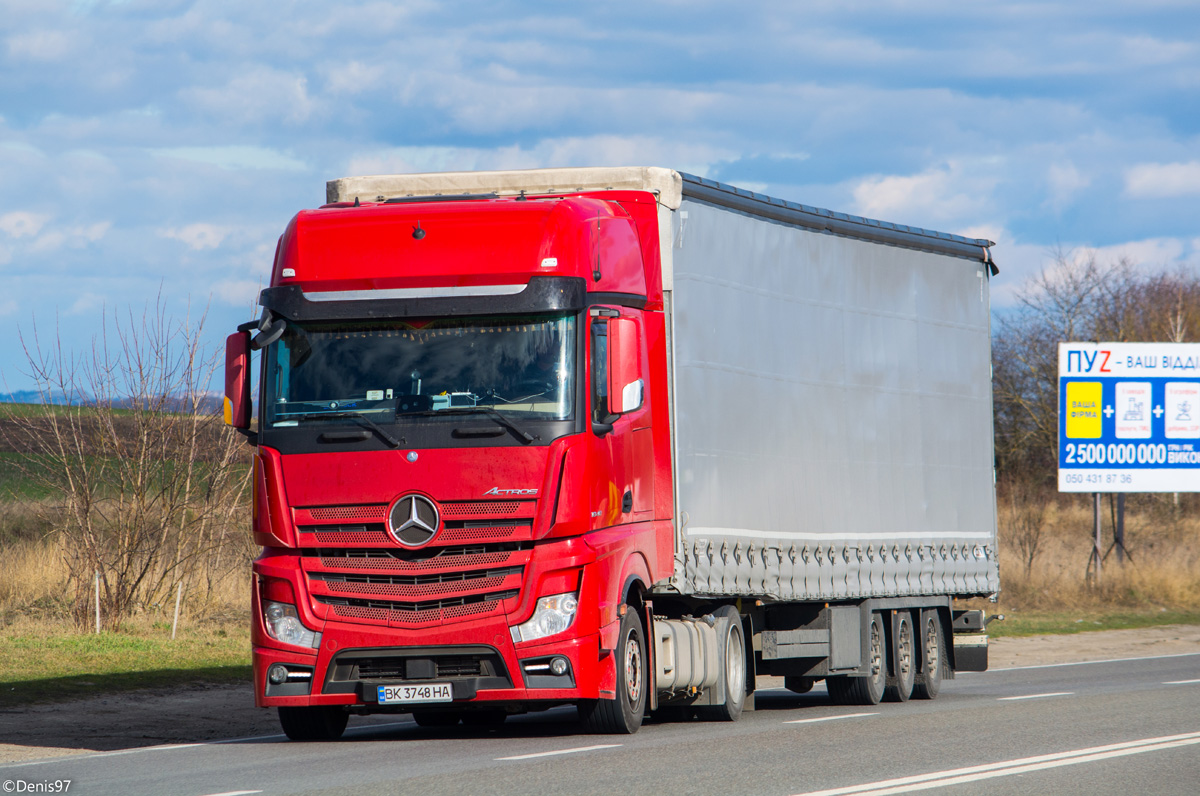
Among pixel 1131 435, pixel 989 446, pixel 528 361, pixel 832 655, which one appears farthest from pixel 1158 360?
pixel 528 361

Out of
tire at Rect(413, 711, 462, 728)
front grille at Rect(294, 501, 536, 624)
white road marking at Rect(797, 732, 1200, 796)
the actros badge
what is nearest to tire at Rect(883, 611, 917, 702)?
white road marking at Rect(797, 732, 1200, 796)

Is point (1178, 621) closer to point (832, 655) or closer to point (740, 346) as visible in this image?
point (832, 655)

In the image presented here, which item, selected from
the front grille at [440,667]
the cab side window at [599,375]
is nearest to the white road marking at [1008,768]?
the front grille at [440,667]

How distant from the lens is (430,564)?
36.4 feet

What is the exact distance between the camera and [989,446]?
19094mm

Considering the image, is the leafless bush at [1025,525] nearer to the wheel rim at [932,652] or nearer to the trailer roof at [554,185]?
the wheel rim at [932,652]

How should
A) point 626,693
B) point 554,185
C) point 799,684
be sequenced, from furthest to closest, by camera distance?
point 799,684
point 554,185
point 626,693

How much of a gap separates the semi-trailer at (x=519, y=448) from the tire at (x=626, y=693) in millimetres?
30

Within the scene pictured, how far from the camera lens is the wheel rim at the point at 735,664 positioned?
1412cm

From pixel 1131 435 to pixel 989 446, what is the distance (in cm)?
2096

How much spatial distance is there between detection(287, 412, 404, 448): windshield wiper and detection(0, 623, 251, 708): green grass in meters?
6.15

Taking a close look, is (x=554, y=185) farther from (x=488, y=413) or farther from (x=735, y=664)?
(x=735, y=664)

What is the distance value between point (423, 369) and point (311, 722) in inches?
119

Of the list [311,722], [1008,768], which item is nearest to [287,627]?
[311,722]
